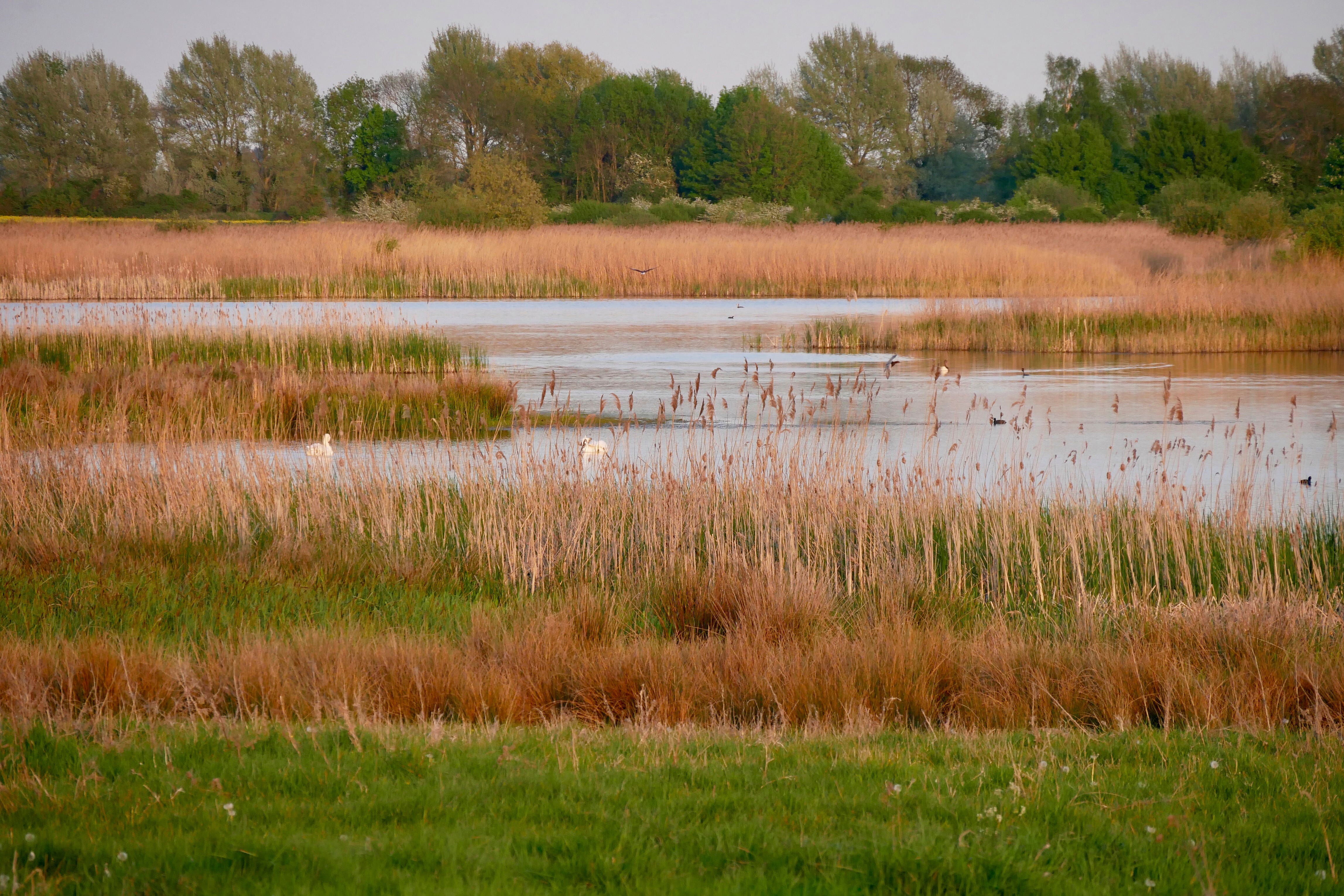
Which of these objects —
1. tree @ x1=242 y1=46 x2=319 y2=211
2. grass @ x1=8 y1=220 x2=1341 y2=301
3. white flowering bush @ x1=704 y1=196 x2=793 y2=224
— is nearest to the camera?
grass @ x1=8 y1=220 x2=1341 y2=301

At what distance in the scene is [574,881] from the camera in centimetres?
292

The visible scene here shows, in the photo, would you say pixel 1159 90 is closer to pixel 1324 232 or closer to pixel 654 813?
pixel 1324 232

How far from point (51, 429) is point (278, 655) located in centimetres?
675

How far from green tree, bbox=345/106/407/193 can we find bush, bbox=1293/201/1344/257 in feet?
143

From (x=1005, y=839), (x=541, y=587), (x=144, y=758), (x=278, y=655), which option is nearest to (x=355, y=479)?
(x=541, y=587)

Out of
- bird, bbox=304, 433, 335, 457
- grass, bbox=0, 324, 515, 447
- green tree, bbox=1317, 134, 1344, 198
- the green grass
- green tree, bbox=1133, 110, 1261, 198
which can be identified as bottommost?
the green grass

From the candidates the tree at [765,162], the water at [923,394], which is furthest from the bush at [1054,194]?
the water at [923,394]

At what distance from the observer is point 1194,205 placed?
121 feet

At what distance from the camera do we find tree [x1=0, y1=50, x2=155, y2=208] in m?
53.3

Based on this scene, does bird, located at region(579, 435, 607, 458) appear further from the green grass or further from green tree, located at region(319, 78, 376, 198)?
green tree, located at region(319, 78, 376, 198)

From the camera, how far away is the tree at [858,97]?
2655 inches

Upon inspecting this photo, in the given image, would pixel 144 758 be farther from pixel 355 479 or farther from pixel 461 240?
pixel 461 240

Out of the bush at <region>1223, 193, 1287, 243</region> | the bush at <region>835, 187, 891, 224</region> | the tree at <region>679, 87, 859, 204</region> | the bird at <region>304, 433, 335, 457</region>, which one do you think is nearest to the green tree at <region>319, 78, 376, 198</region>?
the tree at <region>679, 87, 859, 204</region>

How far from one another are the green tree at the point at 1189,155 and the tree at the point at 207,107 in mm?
39607
